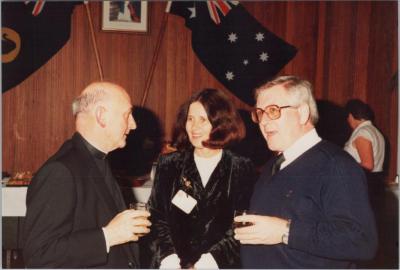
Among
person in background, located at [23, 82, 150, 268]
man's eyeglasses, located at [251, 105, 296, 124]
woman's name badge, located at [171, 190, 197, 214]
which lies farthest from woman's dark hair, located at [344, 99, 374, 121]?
person in background, located at [23, 82, 150, 268]

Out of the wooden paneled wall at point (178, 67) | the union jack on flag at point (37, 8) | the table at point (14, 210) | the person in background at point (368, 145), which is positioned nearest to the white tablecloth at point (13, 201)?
the table at point (14, 210)

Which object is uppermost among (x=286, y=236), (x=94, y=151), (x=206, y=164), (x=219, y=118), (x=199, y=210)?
(x=219, y=118)

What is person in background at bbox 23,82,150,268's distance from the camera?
1.59m

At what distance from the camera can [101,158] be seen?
2000 mm

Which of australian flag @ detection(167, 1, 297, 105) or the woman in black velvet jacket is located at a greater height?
australian flag @ detection(167, 1, 297, 105)

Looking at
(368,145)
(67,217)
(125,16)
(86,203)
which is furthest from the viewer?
(125,16)

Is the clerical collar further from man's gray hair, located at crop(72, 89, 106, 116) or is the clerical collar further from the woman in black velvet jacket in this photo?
the woman in black velvet jacket

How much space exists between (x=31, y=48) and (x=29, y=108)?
2.77ft

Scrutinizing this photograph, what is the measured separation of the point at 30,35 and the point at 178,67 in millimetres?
A: 2148

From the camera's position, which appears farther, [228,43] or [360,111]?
[228,43]

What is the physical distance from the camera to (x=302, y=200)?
1718 millimetres

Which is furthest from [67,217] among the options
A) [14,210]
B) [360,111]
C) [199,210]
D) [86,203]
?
[360,111]

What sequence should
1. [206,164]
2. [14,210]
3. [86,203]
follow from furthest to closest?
1. [14,210]
2. [206,164]
3. [86,203]

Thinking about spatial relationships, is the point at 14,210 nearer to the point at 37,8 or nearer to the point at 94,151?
the point at 94,151
